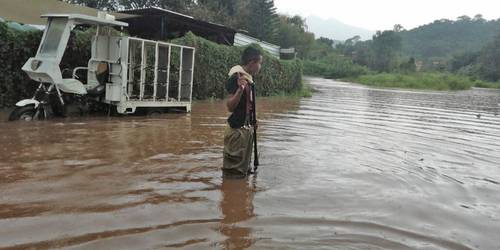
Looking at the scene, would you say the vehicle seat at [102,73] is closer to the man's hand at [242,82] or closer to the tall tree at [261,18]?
the man's hand at [242,82]

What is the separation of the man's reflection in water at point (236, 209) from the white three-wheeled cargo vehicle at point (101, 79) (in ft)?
17.8

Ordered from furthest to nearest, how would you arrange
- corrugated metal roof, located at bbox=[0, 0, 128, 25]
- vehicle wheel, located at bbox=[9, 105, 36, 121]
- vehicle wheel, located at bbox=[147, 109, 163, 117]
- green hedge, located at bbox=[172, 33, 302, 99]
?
green hedge, located at bbox=[172, 33, 302, 99] < corrugated metal roof, located at bbox=[0, 0, 128, 25] < vehicle wheel, located at bbox=[147, 109, 163, 117] < vehicle wheel, located at bbox=[9, 105, 36, 121]

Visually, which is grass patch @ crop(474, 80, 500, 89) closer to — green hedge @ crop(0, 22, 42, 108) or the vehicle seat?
the vehicle seat

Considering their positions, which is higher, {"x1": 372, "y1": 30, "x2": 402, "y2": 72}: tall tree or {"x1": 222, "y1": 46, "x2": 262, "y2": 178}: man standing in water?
{"x1": 372, "y1": 30, "x2": 402, "y2": 72}: tall tree

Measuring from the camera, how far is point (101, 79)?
35.6 feet

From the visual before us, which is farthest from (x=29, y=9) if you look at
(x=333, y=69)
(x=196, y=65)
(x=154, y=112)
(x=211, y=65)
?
(x=333, y=69)

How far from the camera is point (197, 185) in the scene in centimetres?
558

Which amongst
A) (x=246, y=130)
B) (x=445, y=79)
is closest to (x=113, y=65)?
→ (x=246, y=130)

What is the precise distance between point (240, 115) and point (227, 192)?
3.11ft

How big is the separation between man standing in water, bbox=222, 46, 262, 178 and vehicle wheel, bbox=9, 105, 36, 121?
5.31 meters

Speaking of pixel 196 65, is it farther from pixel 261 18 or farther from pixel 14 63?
pixel 261 18

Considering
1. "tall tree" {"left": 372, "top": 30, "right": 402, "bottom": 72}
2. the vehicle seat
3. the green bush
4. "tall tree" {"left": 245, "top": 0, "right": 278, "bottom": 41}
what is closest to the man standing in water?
the vehicle seat

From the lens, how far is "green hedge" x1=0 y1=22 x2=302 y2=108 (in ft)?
34.7

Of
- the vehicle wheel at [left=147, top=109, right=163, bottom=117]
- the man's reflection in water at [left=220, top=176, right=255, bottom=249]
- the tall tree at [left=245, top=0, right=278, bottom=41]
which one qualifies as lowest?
the man's reflection in water at [left=220, top=176, right=255, bottom=249]
